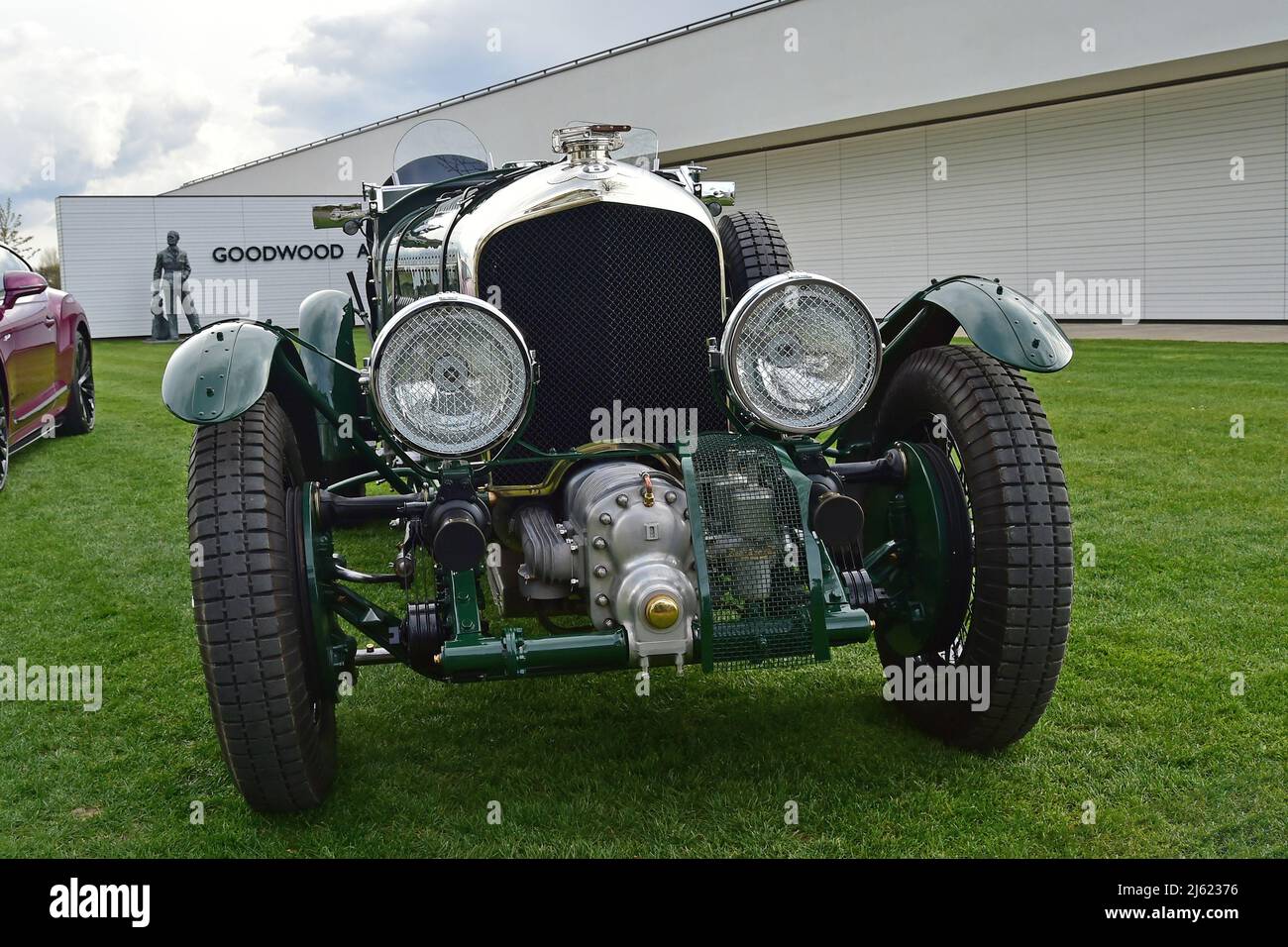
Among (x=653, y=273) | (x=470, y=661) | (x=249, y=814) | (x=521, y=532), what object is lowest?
(x=249, y=814)

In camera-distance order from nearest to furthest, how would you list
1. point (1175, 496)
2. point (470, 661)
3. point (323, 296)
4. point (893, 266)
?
point (470, 661) < point (323, 296) < point (1175, 496) < point (893, 266)

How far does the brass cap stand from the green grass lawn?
1.80ft

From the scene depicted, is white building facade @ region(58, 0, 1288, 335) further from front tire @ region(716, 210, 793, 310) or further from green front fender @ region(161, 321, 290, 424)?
green front fender @ region(161, 321, 290, 424)

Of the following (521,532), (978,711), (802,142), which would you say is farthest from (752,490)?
(802,142)

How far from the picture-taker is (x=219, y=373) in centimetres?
304

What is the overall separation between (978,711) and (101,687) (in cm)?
297

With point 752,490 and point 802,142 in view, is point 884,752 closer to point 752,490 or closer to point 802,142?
point 752,490

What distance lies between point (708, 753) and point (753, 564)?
74 centimetres

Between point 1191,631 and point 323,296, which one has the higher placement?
point 323,296

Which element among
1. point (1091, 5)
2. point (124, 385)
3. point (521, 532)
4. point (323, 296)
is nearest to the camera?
point (521, 532)

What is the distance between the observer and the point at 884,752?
A: 3.33 metres

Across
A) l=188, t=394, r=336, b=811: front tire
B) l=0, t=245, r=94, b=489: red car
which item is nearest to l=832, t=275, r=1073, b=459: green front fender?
l=188, t=394, r=336, b=811: front tire

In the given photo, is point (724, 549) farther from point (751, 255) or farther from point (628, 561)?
point (751, 255)

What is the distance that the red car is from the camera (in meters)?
7.44
